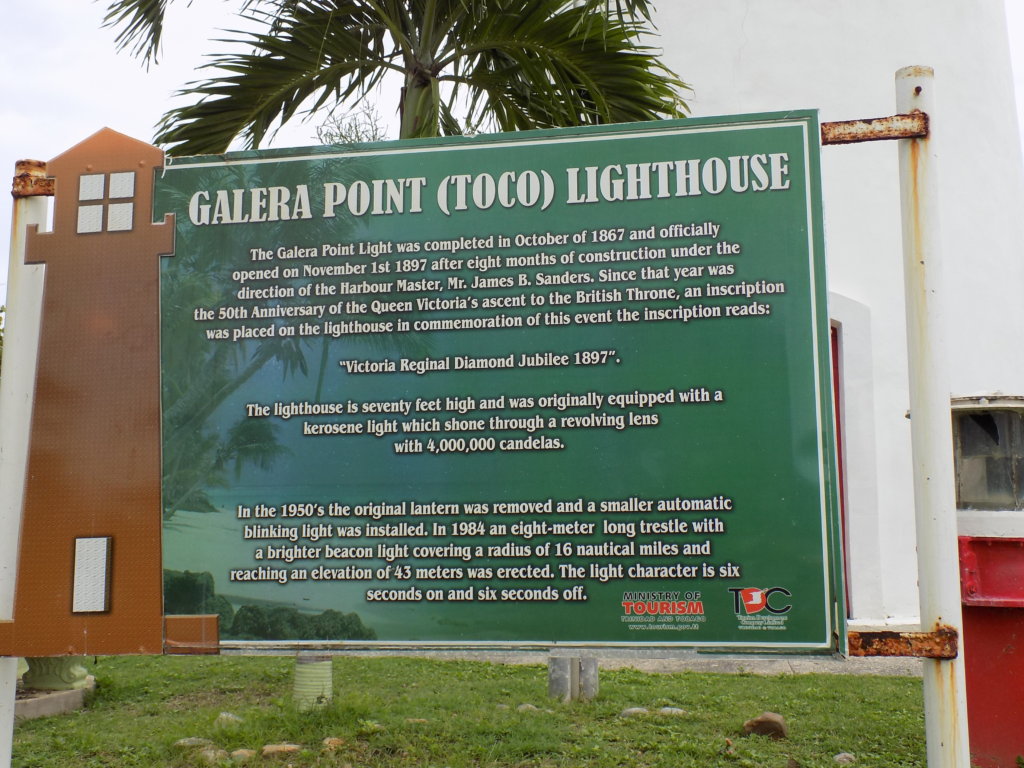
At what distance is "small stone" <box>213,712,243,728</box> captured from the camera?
4582 mm

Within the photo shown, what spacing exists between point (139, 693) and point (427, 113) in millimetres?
3944

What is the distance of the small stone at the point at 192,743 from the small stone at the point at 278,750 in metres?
0.37

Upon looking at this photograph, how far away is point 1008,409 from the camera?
14.1 feet

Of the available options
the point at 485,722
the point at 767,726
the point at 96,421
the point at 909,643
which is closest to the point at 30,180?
the point at 96,421

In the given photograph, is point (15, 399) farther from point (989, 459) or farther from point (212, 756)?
point (989, 459)

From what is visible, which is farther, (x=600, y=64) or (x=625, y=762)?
(x=600, y=64)

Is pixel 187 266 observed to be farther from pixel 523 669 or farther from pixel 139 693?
pixel 523 669

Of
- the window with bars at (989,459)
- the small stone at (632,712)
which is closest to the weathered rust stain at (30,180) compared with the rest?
the small stone at (632,712)

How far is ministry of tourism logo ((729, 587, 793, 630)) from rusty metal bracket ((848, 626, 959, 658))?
0.22 m

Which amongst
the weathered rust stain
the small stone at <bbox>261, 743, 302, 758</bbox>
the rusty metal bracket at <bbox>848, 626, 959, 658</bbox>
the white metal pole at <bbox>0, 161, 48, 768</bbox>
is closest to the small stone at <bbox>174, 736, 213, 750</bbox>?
the small stone at <bbox>261, 743, 302, 758</bbox>

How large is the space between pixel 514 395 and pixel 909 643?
1.46 meters

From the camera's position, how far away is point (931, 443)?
9.67 ft

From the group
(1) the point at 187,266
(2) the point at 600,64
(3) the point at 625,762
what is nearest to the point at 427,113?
(2) the point at 600,64

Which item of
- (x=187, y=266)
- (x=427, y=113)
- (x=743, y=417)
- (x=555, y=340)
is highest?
(x=427, y=113)
